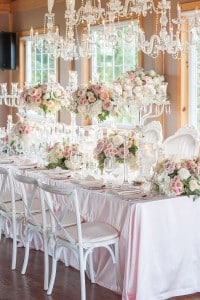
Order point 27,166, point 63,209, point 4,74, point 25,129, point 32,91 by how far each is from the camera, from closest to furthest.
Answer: point 63,209
point 27,166
point 32,91
point 25,129
point 4,74

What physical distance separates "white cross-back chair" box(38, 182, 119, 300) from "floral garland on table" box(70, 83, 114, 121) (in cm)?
107

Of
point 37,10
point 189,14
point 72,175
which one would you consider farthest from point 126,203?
point 37,10

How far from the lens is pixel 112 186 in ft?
16.1

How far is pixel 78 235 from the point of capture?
4379mm

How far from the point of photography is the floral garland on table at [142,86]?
672cm

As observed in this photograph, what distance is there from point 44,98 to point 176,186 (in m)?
2.36

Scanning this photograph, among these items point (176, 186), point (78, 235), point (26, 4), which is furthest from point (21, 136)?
point (26, 4)

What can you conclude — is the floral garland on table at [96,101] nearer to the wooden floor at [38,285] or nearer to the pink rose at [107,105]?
the pink rose at [107,105]

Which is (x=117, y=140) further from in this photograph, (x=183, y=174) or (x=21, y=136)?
(x=21, y=136)

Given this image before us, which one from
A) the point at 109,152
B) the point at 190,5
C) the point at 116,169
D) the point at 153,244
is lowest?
the point at 153,244

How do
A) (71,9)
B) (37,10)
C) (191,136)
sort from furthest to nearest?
(37,10) → (191,136) → (71,9)

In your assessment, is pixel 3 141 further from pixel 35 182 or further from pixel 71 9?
pixel 35 182

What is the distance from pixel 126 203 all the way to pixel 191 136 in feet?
7.46

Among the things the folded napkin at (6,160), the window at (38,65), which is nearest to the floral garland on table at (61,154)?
the folded napkin at (6,160)
